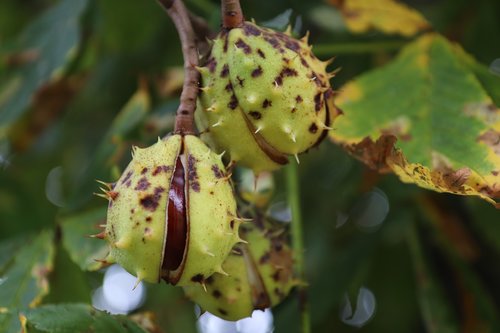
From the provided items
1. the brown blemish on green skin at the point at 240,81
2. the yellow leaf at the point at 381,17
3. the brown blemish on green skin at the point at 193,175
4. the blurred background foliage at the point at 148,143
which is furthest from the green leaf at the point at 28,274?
the yellow leaf at the point at 381,17

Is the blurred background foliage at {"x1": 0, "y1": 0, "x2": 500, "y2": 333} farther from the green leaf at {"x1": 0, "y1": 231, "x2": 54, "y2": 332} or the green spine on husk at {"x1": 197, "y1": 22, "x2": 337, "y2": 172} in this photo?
the green spine on husk at {"x1": 197, "y1": 22, "x2": 337, "y2": 172}

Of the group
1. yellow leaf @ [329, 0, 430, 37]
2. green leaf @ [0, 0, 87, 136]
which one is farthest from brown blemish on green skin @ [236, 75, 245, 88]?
green leaf @ [0, 0, 87, 136]

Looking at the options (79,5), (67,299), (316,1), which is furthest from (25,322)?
(316,1)

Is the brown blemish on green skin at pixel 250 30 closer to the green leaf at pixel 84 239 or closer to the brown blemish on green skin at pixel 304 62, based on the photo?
the brown blemish on green skin at pixel 304 62

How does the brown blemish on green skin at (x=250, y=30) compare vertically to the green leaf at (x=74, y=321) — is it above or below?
above

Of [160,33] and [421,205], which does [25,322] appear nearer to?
[421,205]

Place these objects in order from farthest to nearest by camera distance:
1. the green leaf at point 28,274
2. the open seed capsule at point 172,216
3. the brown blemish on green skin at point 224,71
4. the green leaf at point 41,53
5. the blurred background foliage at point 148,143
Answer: the green leaf at point 41,53 < the blurred background foliage at point 148,143 < the green leaf at point 28,274 < the brown blemish on green skin at point 224,71 < the open seed capsule at point 172,216

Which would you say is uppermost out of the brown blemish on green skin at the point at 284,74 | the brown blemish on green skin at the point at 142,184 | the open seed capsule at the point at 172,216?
the brown blemish on green skin at the point at 284,74
